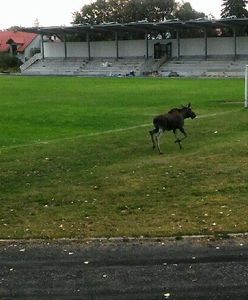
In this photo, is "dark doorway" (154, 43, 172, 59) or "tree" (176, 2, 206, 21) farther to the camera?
"tree" (176, 2, 206, 21)

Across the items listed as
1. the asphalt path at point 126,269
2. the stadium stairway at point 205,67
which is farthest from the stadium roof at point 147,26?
the asphalt path at point 126,269

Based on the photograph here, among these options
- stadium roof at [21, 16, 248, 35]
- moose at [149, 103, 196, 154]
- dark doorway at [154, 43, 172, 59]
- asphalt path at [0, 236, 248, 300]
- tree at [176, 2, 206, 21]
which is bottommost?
asphalt path at [0, 236, 248, 300]

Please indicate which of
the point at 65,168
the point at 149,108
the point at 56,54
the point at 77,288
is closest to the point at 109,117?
the point at 149,108

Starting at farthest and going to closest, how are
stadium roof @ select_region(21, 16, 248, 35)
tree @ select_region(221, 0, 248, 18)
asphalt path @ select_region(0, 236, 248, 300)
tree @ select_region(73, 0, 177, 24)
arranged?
tree @ select_region(73, 0, 177, 24), tree @ select_region(221, 0, 248, 18), stadium roof @ select_region(21, 16, 248, 35), asphalt path @ select_region(0, 236, 248, 300)

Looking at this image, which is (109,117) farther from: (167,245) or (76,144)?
(167,245)

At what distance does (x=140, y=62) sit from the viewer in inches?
3888

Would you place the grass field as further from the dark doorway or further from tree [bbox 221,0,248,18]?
tree [bbox 221,0,248,18]

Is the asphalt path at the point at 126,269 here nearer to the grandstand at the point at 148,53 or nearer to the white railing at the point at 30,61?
the grandstand at the point at 148,53

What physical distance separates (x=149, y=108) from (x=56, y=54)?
81.9 metres

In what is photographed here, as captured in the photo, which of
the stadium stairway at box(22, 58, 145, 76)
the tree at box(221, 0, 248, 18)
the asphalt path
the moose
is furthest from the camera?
the tree at box(221, 0, 248, 18)

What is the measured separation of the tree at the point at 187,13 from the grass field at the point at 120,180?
90276 millimetres

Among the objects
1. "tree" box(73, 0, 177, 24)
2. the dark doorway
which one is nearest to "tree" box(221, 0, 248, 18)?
"tree" box(73, 0, 177, 24)

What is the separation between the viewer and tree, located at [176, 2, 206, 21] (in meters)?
113

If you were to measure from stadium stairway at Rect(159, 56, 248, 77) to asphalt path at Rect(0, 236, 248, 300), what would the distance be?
71878mm
